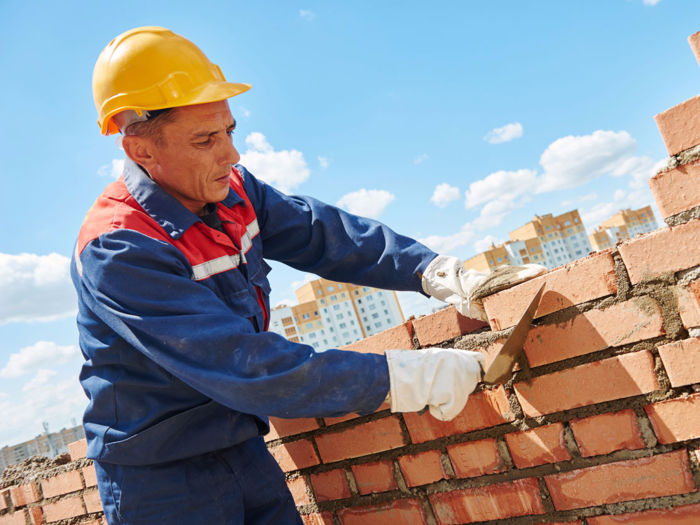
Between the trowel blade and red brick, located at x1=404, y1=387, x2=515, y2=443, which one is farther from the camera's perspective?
red brick, located at x1=404, y1=387, x2=515, y2=443

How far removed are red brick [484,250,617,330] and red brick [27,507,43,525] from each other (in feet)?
10.3

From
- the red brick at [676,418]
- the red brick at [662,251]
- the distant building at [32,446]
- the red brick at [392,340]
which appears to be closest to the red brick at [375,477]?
the red brick at [392,340]

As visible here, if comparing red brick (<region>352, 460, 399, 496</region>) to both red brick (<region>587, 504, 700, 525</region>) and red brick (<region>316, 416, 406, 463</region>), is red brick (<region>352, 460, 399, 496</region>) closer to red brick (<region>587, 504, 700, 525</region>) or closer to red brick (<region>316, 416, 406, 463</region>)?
red brick (<region>316, 416, 406, 463</region>)

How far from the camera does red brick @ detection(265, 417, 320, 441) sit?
7.34 feet

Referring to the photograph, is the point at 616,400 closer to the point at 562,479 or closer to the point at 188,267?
the point at 562,479

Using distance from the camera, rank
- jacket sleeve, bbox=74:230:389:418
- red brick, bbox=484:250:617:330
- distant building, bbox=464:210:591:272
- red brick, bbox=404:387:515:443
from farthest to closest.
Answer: distant building, bbox=464:210:591:272, red brick, bbox=404:387:515:443, red brick, bbox=484:250:617:330, jacket sleeve, bbox=74:230:389:418

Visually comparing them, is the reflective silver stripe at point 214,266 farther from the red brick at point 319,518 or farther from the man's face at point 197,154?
the red brick at point 319,518

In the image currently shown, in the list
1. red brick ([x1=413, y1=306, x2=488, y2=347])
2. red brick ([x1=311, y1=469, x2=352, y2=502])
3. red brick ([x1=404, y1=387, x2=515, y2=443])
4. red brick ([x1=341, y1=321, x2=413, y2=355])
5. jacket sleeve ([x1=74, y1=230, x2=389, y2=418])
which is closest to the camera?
jacket sleeve ([x1=74, y1=230, x2=389, y2=418])

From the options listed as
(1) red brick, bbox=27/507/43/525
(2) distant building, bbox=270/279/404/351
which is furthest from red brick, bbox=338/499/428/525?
(2) distant building, bbox=270/279/404/351

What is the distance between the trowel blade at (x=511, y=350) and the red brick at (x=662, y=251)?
0.27 m

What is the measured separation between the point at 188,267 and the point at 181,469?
65 cm

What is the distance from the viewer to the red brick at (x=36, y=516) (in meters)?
3.20

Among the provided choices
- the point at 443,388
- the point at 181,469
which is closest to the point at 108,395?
the point at 181,469

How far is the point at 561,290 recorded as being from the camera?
A: 1.65 meters
